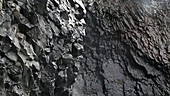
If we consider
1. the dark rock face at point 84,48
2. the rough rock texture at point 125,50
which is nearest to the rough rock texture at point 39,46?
the dark rock face at point 84,48

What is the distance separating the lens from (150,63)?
9938 millimetres

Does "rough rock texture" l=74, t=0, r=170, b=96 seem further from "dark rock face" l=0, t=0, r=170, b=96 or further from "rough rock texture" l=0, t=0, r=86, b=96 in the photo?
"rough rock texture" l=0, t=0, r=86, b=96

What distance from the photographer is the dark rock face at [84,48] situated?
19.5 feet

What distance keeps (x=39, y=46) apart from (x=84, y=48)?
3995mm

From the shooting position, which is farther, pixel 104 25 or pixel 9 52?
pixel 104 25

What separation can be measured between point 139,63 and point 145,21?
171 cm

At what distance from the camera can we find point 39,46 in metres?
6.45

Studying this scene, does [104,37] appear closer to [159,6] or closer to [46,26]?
[159,6]

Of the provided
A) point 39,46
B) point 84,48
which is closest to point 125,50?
point 84,48

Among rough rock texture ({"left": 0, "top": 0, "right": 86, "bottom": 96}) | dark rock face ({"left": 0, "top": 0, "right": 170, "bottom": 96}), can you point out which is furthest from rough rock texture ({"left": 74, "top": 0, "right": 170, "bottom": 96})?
rough rock texture ({"left": 0, "top": 0, "right": 86, "bottom": 96})

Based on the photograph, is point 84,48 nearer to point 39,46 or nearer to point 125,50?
point 125,50

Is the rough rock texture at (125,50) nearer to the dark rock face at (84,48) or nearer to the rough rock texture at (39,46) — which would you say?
the dark rock face at (84,48)

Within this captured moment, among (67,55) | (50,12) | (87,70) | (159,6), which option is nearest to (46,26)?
(50,12)

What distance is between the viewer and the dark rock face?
595 cm
